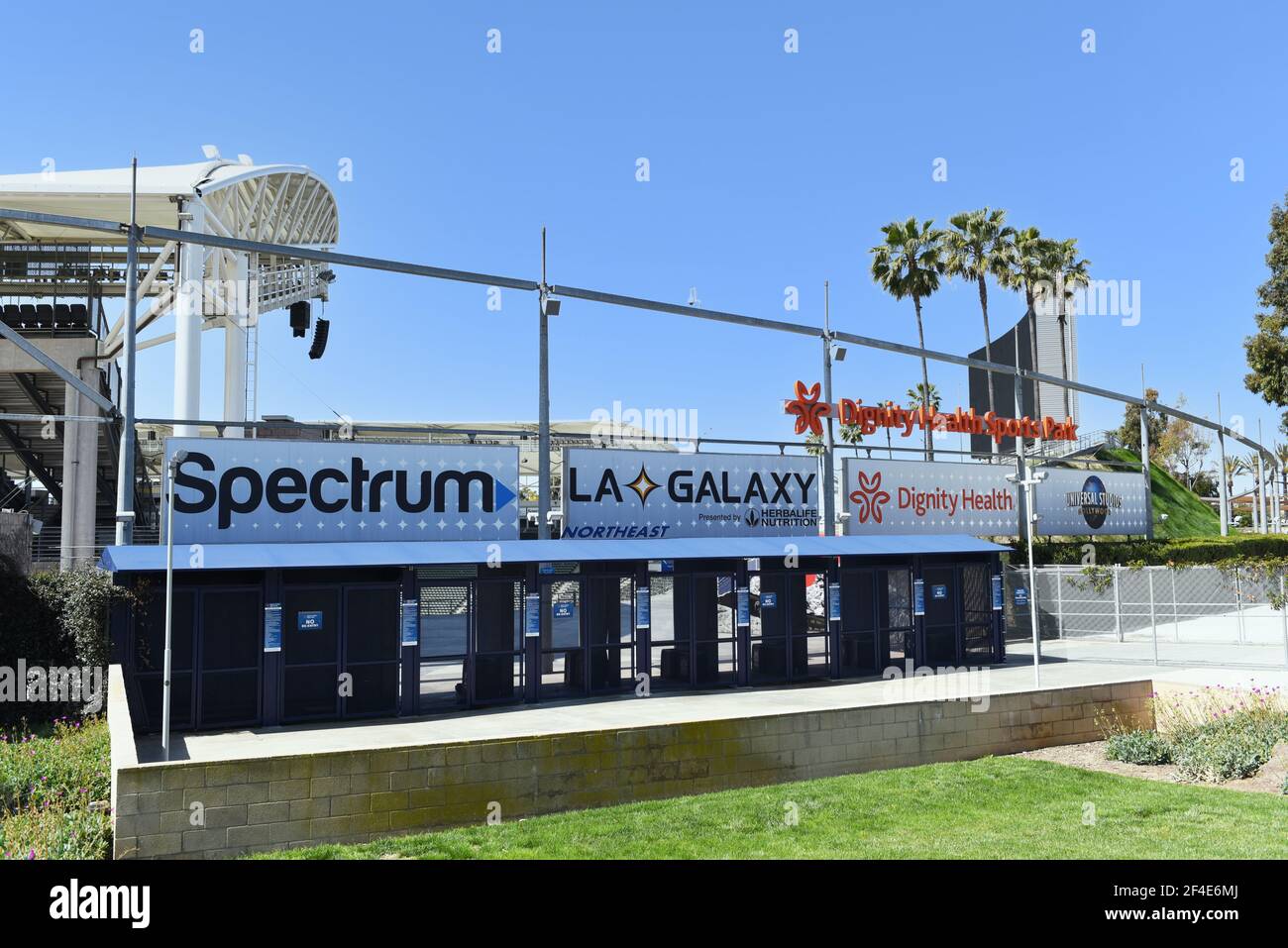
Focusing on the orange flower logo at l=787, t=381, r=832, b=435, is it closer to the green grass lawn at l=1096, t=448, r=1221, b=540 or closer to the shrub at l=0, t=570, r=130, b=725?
the shrub at l=0, t=570, r=130, b=725

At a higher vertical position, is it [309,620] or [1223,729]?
[309,620]

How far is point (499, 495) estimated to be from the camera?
20781 millimetres

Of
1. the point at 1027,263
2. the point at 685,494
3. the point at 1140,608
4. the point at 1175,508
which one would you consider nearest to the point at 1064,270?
the point at 1027,263

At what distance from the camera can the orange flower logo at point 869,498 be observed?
86.3 ft

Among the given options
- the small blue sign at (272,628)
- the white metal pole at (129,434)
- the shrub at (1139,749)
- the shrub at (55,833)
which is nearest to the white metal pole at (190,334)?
the white metal pole at (129,434)

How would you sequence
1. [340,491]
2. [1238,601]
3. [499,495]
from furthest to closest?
1. [1238,601]
2. [499,495]
3. [340,491]

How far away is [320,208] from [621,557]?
144 ft

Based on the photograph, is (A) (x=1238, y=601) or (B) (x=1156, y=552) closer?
(A) (x=1238, y=601)

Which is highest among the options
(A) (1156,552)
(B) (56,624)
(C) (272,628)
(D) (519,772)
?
(A) (1156,552)

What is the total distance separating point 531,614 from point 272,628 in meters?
4.25

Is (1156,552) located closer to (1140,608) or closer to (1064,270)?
(1140,608)

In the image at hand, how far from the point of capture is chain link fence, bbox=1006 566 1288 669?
26.9 metres

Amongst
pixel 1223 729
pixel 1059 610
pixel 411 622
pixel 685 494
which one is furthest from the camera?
pixel 1059 610
